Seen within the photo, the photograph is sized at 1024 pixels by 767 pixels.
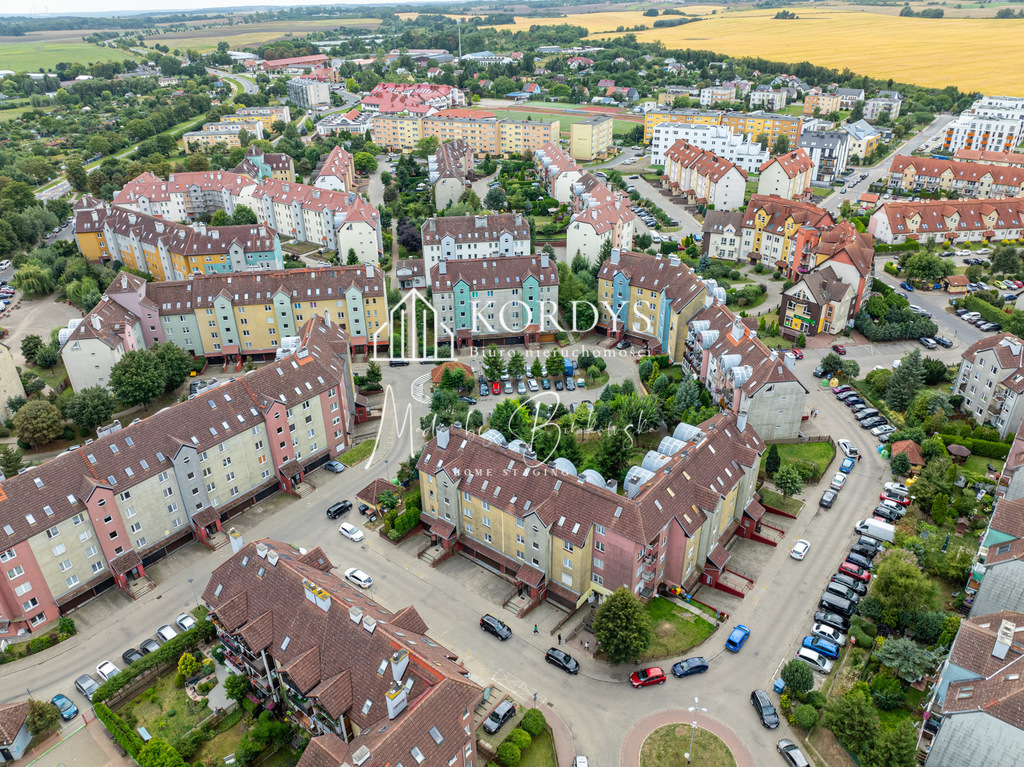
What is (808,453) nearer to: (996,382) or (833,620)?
(996,382)

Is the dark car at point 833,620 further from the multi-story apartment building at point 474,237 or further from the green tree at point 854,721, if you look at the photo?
the multi-story apartment building at point 474,237

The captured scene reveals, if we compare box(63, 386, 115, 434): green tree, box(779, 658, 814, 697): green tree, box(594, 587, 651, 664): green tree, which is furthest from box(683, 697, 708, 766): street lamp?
box(63, 386, 115, 434): green tree

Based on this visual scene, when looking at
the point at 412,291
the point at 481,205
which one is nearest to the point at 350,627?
the point at 412,291

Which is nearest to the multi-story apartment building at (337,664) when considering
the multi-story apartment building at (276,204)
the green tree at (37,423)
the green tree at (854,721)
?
the green tree at (854,721)

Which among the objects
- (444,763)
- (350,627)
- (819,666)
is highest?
(350,627)

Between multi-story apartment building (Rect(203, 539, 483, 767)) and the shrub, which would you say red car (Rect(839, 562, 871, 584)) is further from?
multi-story apartment building (Rect(203, 539, 483, 767))

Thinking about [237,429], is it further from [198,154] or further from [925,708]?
[198,154]
